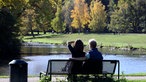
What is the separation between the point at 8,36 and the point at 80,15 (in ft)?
208

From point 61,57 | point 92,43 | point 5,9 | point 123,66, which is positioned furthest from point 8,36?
point 92,43

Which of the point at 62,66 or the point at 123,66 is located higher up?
the point at 62,66

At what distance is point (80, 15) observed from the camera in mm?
106688

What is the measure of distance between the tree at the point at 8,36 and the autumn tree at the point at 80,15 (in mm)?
60500

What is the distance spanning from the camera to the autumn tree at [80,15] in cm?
10600

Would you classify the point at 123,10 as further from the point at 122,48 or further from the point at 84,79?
the point at 84,79

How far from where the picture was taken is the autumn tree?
348 feet

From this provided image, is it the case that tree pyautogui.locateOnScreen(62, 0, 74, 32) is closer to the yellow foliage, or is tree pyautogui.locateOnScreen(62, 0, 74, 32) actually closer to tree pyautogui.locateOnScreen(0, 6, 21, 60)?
the yellow foliage

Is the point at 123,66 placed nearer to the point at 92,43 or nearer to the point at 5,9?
the point at 5,9

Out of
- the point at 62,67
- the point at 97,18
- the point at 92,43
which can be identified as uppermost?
the point at 92,43

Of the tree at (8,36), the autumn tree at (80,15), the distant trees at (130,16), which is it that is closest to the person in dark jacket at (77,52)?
the tree at (8,36)

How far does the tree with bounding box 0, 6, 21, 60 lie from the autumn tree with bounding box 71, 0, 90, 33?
198 feet

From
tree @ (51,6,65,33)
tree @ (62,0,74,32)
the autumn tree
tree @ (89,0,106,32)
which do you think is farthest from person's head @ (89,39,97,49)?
tree @ (62,0,74,32)

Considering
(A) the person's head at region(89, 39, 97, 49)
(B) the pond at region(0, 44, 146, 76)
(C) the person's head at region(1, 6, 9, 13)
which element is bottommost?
(B) the pond at region(0, 44, 146, 76)
